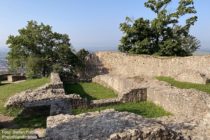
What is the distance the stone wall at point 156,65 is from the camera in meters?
21.2

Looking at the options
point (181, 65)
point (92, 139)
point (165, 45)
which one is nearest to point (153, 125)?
point (92, 139)

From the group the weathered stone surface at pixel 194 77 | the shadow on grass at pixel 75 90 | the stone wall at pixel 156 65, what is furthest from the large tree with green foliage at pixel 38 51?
the weathered stone surface at pixel 194 77

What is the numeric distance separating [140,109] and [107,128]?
19.1ft

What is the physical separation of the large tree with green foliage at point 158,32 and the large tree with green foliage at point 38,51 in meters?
6.20

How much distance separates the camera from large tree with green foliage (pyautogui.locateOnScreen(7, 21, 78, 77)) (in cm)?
3391

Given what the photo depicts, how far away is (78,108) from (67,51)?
68.3 ft

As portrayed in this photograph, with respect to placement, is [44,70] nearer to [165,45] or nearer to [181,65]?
[165,45]

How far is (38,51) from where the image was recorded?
3481 cm

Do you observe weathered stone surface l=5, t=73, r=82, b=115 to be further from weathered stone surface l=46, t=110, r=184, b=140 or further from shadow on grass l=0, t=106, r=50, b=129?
weathered stone surface l=46, t=110, r=184, b=140

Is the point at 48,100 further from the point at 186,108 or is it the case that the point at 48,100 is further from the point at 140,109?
the point at 186,108

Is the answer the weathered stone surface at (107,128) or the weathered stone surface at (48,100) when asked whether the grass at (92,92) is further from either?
the weathered stone surface at (107,128)

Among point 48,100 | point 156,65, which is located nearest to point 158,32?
point 156,65

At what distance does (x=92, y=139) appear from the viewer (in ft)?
26.3

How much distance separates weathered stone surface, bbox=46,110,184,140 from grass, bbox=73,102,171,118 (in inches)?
140
